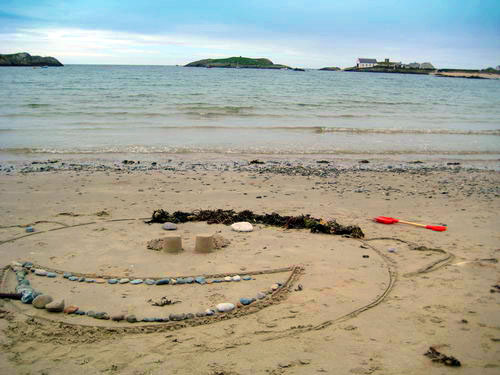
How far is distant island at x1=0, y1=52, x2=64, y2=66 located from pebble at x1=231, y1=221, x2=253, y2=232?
12330 centimetres

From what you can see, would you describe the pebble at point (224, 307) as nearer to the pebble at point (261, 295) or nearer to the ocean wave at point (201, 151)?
the pebble at point (261, 295)

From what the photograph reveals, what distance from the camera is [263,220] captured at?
22.6 ft

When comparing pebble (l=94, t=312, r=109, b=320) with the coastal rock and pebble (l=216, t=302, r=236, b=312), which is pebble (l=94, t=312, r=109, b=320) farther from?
pebble (l=216, t=302, r=236, b=312)

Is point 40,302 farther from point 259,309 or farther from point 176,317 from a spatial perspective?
point 259,309

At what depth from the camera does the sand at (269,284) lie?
3.42 m

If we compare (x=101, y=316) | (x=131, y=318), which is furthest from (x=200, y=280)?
(x=101, y=316)

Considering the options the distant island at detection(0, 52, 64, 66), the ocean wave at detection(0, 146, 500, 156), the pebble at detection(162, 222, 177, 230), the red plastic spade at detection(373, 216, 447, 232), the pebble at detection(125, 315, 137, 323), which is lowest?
the pebble at detection(125, 315, 137, 323)

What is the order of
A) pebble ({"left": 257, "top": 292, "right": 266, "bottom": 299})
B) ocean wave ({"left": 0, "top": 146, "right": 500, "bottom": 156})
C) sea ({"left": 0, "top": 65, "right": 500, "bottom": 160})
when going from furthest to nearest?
sea ({"left": 0, "top": 65, "right": 500, "bottom": 160}), ocean wave ({"left": 0, "top": 146, "right": 500, "bottom": 156}), pebble ({"left": 257, "top": 292, "right": 266, "bottom": 299})

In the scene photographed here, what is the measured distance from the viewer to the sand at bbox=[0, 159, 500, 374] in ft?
11.2

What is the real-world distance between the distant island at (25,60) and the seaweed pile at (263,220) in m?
122

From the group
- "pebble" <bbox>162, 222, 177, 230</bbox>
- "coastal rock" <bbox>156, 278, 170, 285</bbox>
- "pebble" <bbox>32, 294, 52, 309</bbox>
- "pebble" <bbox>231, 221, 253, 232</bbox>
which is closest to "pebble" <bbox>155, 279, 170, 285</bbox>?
"coastal rock" <bbox>156, 278, 170, 285</bbox>

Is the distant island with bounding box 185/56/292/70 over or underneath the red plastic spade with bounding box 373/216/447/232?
over

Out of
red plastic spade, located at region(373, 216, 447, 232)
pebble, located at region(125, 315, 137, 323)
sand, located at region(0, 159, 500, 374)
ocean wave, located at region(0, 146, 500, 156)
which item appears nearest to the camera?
sand, located at region(0, 159, 500, 374)

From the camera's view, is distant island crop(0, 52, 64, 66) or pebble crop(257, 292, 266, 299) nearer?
pebble crop(257, 292, 266, 299)
